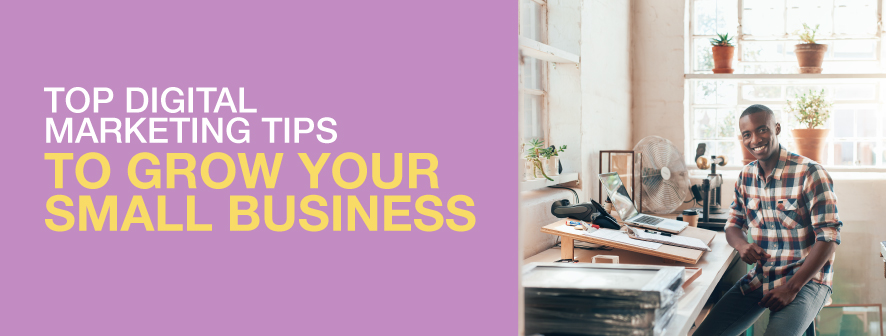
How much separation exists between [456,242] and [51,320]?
495 mm

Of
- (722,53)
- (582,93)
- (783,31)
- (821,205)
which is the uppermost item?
(783,31)

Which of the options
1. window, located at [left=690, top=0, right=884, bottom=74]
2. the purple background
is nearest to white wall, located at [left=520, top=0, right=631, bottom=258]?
window, located at [left=690, top=0, right=884, bottom=74]

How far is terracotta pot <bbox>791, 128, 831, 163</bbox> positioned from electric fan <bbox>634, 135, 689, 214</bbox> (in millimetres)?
1068

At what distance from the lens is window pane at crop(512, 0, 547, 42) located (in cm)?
319

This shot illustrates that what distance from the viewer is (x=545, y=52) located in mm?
2885

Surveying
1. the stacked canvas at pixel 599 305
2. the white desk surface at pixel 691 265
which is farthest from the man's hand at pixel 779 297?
the stacked canvas at pixel 599 305

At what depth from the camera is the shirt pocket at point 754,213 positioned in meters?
2.46

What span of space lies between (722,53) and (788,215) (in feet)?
6.89

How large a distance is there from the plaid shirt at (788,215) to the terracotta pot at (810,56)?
210 cm

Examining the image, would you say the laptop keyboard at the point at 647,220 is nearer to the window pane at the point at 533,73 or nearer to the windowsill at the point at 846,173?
the window pane at the point at 533,73

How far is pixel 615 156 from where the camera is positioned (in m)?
3.61


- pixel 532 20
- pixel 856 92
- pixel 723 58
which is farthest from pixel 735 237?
pixel 856 92

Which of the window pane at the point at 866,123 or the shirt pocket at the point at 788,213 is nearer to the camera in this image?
the shirt pocket at the point at 788,213

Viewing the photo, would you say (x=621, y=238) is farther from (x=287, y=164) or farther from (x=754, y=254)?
(x=287, y=164)
